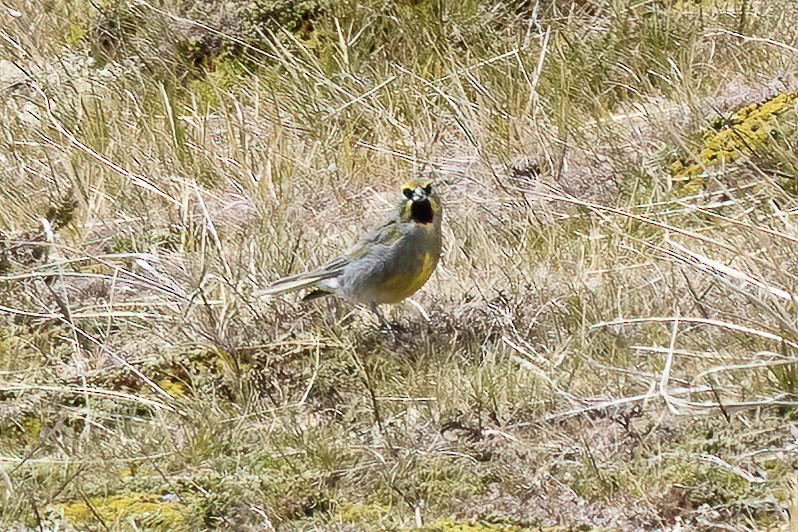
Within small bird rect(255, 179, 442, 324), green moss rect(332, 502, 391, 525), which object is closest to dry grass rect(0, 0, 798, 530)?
green moss rect(332, 502, 391, 525)

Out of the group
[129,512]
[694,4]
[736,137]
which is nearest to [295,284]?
A: [129,512]

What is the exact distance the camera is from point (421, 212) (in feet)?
17.0

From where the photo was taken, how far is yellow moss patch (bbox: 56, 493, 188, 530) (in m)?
3.93

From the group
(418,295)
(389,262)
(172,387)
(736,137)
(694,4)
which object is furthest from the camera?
(694,4)

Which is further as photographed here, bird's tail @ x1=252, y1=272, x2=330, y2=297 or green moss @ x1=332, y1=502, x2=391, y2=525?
bird's tail @ x1=252, y1=272, x2=330, y2=297

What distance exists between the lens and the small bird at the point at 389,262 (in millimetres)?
5086

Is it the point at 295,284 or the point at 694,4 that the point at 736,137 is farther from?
the point at 295,284

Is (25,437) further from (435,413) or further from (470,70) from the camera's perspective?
(470,70)

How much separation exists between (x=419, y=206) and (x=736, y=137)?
62.2 inches

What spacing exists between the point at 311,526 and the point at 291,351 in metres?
1.14

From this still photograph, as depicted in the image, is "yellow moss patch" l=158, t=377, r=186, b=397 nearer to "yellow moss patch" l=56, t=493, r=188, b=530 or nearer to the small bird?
the small bird

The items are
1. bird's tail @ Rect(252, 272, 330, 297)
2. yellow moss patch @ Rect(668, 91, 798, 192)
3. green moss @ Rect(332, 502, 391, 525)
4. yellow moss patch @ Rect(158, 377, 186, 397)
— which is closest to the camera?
green moss @ Rect(332, 502, 391, 525)

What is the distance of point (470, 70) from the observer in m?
7.09

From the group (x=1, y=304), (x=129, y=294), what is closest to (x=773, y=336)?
(x=129, y=294)
